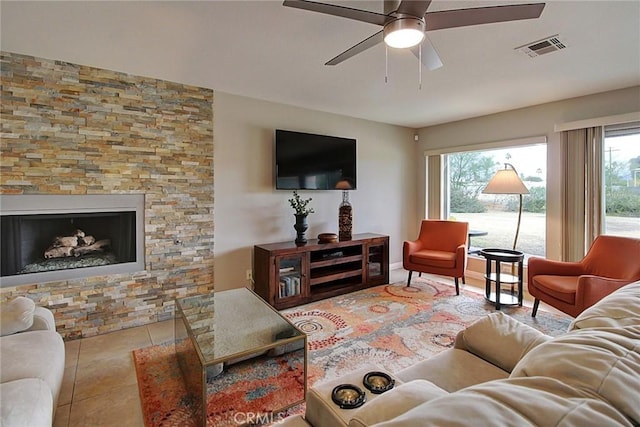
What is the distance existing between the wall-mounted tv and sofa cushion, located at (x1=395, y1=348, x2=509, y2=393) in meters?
2.67

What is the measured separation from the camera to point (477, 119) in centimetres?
451

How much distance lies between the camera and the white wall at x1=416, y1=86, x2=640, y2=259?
3344 mm

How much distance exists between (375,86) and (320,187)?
139 cm

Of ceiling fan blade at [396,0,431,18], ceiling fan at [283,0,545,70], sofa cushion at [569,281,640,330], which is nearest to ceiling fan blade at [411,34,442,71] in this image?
ceiling fan at [283,0,545,70]

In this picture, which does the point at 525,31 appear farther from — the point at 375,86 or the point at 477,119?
the point at 477,119

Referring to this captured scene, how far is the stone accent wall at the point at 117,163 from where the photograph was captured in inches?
100.0

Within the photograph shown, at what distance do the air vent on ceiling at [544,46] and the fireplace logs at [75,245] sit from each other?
3.92 m

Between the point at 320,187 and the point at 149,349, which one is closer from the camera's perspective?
the point at 149,349

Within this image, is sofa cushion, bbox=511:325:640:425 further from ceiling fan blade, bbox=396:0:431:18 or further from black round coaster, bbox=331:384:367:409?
ceiling fan blade, bbox=396:0:431:18

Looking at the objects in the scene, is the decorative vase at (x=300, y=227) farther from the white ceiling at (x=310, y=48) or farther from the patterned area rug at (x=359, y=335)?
the white ceiling at (x=310, y=48)

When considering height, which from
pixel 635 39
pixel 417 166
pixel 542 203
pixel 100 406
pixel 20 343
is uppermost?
pixel 635 39

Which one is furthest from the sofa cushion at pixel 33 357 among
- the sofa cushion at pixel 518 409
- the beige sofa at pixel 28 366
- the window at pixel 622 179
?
the window at pixel 622 179

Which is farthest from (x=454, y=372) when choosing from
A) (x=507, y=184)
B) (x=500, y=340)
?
(x=507, y=184)

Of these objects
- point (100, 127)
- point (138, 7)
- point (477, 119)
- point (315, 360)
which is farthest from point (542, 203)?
point (100, 127)
